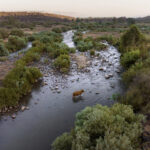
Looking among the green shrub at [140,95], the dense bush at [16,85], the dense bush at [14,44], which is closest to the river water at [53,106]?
the dense bush at [16,85]

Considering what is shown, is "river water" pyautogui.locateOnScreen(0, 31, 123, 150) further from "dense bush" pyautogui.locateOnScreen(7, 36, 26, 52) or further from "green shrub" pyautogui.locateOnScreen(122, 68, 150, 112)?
"dense bush" pyautogui.locateOnScreen(7, 36, 26, 52)

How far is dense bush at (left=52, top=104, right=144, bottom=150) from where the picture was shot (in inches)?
123

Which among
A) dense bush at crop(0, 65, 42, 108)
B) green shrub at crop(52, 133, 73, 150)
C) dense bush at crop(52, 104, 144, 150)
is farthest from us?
dense bush at crop(0, 65, 42, 108)

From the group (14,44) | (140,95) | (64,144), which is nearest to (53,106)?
(64,144)

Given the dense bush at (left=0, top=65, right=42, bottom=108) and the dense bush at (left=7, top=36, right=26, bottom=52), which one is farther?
the dense bush at (left=7, top=36, right=26, bottom=52)

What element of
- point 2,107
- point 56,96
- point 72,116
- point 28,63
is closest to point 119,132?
point 72,116

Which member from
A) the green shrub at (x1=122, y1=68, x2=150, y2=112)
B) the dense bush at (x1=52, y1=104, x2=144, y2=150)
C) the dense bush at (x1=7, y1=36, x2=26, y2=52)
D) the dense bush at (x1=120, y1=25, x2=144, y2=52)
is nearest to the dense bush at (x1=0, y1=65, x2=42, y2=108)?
the dense bush at (x1=52, y1=104, x2=144, y2=150)

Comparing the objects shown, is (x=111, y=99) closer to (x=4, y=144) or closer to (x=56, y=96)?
(x=56, y=96)

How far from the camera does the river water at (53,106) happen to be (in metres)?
5.55

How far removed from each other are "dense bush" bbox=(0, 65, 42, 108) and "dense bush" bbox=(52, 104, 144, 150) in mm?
4293

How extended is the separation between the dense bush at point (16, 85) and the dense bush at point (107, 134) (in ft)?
14.1

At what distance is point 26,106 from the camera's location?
7434 mm

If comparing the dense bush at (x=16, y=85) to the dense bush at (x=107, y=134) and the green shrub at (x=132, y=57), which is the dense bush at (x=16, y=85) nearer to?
the dense bush at (x=107, y=134)

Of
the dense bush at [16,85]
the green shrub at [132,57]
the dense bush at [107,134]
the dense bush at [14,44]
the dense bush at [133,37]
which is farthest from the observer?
the dense bush at [14,44]
